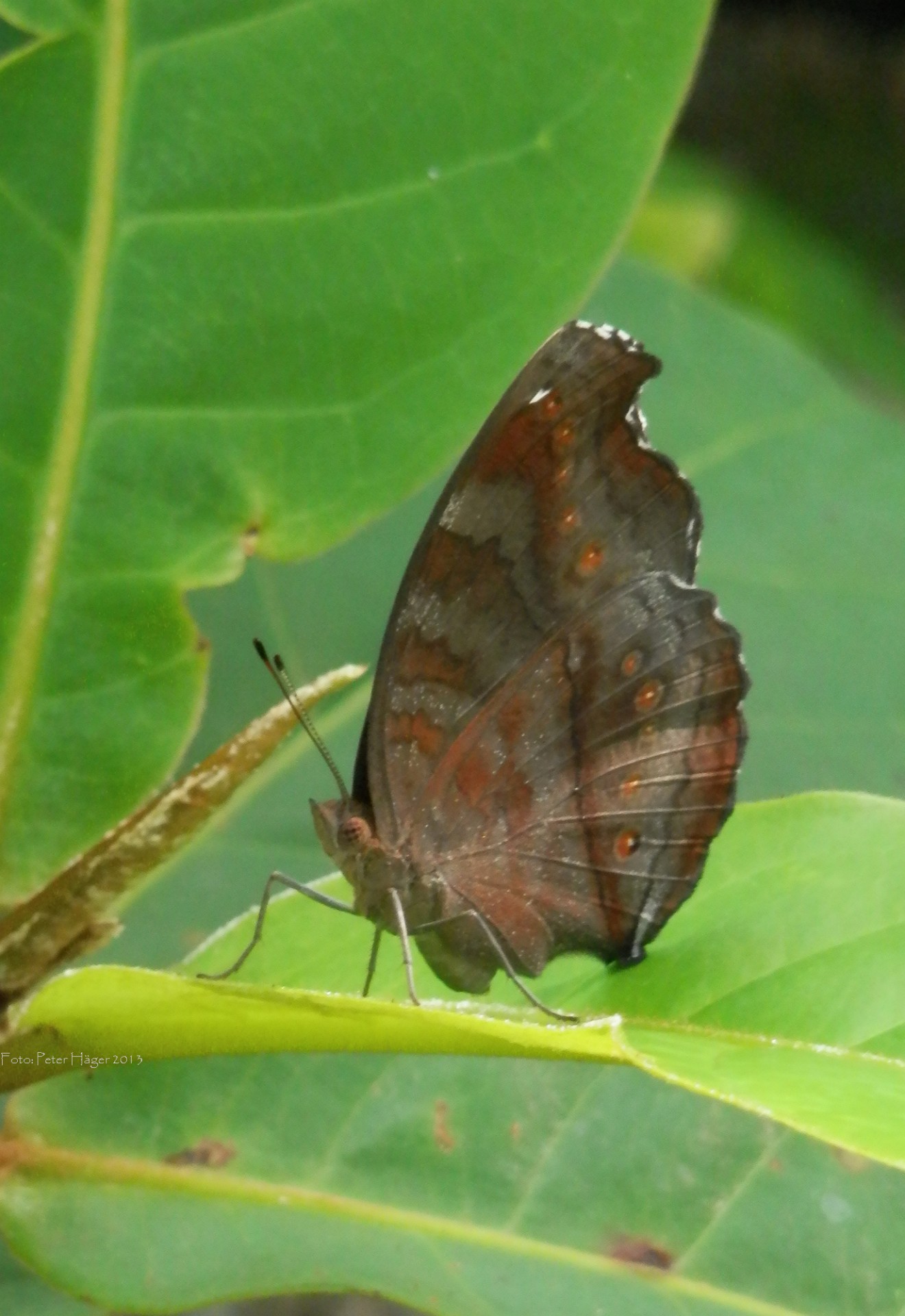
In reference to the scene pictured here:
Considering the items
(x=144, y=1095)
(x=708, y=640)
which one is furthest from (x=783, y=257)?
(x=144, y=1095)

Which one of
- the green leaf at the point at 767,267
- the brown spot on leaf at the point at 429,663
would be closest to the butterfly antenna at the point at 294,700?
the brown spot on leaf at the point at 429,663

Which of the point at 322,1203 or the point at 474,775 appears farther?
the point at 474,775

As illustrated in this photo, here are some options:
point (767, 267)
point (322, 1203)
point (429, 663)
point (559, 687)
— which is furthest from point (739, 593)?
point (767, 267)

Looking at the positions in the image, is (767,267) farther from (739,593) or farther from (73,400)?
(73,400)

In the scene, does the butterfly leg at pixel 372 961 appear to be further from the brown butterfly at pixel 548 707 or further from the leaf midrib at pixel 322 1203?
the leaf midrib at pixel 322 1203

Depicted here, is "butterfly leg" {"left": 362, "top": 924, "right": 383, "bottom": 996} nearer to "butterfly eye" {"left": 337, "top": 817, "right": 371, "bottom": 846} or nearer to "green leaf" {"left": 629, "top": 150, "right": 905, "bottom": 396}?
"butterfly eye" {"left": 337, "top": 817, "right": 371, "bottom": 846}

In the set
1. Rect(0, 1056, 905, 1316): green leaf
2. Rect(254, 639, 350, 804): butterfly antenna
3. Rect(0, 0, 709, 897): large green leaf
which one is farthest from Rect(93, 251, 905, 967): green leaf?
Rect(0, 0, 709, 897): large green leaf
